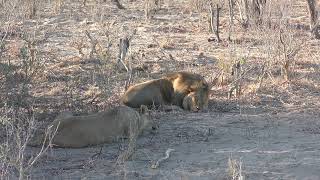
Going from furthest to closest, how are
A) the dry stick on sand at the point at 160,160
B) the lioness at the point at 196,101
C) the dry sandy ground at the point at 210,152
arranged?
1. the lioness at the point at 196,101
2. the dry stick on sand at the point at 160,160
3. the dry sandy ground at the point at 210,152

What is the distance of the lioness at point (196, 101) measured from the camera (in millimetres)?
9609

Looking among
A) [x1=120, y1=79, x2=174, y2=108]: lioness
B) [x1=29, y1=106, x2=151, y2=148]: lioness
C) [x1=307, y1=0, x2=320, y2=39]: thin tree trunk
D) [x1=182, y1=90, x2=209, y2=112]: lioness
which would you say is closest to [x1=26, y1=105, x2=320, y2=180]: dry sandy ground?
[x1=29, y1=106, x2=151, y2=148]: lioness

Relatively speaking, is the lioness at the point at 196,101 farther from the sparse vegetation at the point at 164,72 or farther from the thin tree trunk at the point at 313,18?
the thin tree trunk at the point at 313,18

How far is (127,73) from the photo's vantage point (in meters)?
11.9

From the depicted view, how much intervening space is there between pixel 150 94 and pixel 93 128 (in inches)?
93.4

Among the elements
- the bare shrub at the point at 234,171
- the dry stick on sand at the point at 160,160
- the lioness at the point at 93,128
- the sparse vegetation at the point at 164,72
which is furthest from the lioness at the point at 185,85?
the bare shrub at the point at 234,171

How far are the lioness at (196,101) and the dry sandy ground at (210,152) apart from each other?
0.60 metres

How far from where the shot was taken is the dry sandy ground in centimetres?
644

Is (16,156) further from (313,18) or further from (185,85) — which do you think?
(313,18)

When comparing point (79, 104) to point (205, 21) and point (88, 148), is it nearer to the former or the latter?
point (88, 148)

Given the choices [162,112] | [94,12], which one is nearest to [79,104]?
[162,112]

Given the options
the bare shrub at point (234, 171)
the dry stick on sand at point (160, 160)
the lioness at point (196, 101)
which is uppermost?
the bare shrub at point (234, 171)

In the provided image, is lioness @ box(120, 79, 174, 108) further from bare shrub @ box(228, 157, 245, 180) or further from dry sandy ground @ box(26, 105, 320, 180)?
bare shrub @ box(228, 157, 245, 180)

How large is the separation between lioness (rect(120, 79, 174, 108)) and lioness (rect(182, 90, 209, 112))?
0.33 m
